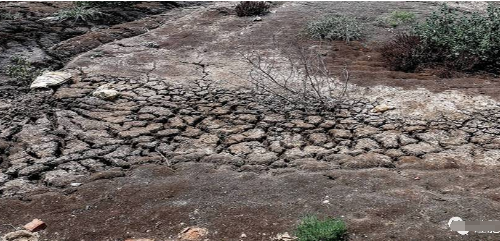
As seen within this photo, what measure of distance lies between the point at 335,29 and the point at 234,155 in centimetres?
343

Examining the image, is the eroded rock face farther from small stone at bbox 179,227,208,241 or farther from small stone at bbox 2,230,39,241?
small stone at bbox 179,227,208,241

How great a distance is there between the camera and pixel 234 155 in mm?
4461

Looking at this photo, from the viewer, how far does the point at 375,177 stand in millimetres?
4012

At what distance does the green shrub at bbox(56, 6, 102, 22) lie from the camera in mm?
8039

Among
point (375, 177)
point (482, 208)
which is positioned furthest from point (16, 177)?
point (482, 208)

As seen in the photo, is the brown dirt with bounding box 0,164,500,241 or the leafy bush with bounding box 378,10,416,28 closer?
the brown dirt with bounding box 0,164,500,241

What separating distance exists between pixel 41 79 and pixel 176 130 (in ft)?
6.75

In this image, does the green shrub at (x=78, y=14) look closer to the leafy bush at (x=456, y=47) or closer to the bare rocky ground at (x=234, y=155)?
the bare rocky ground at (x=234, y=155)

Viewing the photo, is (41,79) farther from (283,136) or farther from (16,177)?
(283,136)

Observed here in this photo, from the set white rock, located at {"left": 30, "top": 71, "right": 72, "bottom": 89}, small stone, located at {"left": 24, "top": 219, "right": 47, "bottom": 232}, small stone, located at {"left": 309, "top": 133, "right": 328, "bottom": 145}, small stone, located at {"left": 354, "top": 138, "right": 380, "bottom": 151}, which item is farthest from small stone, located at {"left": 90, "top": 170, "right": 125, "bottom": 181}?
white rock, located at {"left": 30, "top": 71, "right": 72, "bottom": 89}

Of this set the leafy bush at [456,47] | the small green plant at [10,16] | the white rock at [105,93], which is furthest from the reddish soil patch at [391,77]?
the small green plant at [10,16]

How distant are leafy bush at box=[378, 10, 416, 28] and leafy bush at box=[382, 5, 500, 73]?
Answer: 1096 mm

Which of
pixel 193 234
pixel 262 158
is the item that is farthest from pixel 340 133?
pixel 193 234

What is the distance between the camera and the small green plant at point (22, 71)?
607 cm
